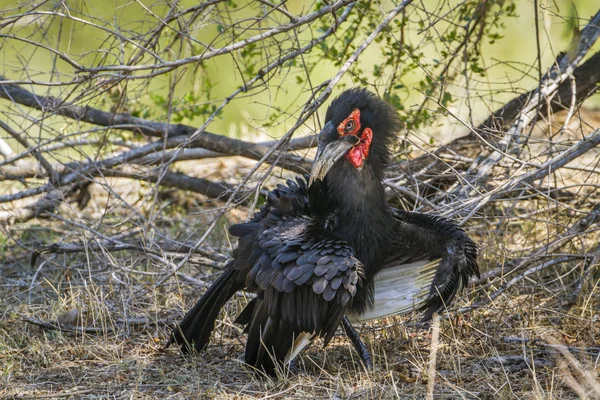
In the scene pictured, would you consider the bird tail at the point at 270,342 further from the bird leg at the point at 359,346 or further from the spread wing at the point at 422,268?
the spread wing at the point at 422,268

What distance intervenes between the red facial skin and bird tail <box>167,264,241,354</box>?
0.76 meters

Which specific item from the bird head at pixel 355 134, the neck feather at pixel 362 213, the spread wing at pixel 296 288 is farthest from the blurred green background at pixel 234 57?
the spread wing at pixel 296 288

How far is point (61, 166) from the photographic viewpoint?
5461mm

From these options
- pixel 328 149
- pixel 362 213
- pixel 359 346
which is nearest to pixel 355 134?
pixel 328 149

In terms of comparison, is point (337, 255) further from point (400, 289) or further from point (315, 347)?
point (315, 347)

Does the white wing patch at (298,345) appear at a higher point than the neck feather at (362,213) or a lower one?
lower

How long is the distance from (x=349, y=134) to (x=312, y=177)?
0.28m

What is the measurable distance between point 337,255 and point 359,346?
58 cm

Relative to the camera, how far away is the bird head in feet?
11.4

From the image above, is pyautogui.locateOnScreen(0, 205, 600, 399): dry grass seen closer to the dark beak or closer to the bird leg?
the bird leg

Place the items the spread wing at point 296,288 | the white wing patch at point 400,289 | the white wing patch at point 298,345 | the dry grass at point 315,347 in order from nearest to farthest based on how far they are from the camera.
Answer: the spread wing at point 296,288 → the dry grass at point 315,347 → the white wing patch at point 298,345 → the white wing patch at point 400,289

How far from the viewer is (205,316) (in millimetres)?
3703

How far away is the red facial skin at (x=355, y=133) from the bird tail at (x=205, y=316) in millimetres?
762

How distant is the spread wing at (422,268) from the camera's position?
352 centimetres
